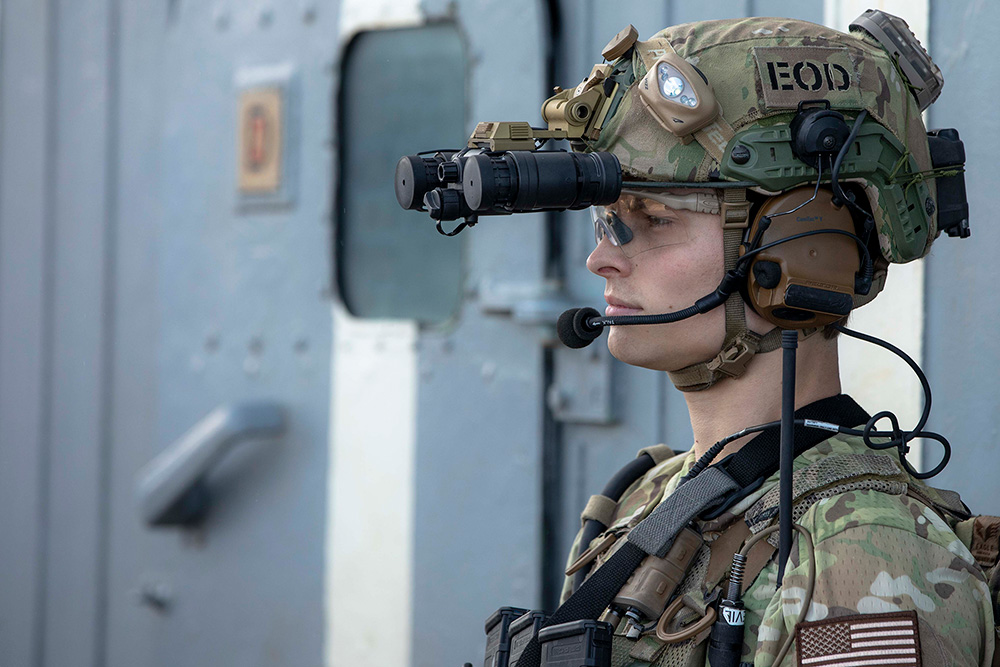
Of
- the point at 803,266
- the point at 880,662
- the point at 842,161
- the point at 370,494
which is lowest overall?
the point at 370,494

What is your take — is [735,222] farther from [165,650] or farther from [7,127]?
[7,127]

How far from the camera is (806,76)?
3.83 ft

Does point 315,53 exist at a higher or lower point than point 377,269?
higher

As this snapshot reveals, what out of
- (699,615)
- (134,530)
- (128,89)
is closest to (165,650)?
(134,530)

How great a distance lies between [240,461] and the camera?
253cm

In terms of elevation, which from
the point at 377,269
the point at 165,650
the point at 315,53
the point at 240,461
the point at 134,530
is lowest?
the point at 165,650

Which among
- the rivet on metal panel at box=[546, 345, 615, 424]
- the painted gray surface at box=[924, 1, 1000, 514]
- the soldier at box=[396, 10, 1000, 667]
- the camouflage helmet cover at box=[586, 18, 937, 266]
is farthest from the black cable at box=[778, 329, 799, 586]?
the rivet on metal panel at box=[546, 345, 615, 424]

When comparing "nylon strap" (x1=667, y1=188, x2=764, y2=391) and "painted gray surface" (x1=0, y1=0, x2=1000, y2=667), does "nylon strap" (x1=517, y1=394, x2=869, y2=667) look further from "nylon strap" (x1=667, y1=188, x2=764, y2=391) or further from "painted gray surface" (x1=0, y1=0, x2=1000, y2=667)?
"painted gray surface" (x1=0, y1=0, x2=1000, y2=667)

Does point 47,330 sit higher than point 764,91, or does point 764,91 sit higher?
point 764,91

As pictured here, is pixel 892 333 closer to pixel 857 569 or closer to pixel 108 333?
pixel 857 569

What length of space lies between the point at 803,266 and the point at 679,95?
0.75ft

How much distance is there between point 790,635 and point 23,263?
253cm

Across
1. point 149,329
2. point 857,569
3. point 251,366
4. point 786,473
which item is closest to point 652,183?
point 786,473

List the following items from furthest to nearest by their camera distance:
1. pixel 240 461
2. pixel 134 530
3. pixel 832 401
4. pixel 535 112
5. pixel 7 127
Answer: pixel 7 127
pixel 134 530
pixel 240 461
pixel 535 112
pixel 832 401
